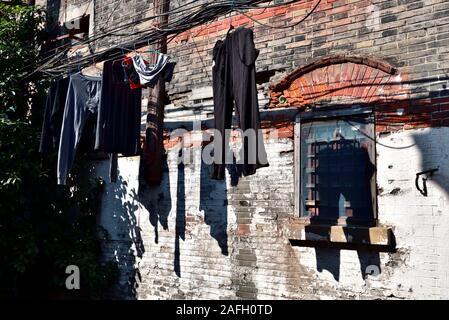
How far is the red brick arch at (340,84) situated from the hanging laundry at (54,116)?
2950mm

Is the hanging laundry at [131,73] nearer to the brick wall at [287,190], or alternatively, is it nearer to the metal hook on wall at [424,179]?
the brick wall at [287,190]

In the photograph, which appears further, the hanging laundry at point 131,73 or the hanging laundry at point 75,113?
the hanging laundry at point 75,113

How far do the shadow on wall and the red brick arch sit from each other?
2.60 meters

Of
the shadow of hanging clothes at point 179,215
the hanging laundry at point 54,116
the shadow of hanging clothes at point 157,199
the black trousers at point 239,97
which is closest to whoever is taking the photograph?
the black trousers at point 239,97

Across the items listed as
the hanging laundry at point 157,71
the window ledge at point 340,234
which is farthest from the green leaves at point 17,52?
the window ledge at point 340,234

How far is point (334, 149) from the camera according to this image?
5.20 m

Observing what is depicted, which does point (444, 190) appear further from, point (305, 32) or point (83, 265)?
point (83, 265)

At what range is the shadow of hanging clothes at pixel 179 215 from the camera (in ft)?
20.4

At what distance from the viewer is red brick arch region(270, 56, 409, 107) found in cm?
488

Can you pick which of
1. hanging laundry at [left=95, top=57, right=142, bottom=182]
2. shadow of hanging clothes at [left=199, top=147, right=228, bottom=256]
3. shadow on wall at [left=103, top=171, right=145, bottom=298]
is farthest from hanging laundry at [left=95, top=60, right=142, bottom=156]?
shadow of hanging clothes at [left=199, top=147, right=228, bottom=256]

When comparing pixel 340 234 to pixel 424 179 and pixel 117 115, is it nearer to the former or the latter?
pixel 424 179

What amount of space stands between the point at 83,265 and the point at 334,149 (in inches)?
149

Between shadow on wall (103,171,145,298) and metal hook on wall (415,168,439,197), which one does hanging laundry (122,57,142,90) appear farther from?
metal hook on wall (415,168,439,197)
